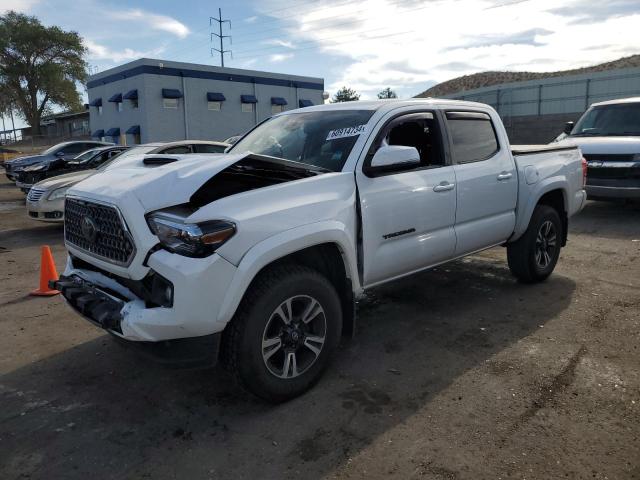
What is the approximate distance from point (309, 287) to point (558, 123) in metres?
24.3

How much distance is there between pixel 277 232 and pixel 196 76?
28.9 metres

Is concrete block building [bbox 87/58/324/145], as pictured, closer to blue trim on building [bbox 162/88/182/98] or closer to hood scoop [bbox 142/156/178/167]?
blue trim on building [bbox 162/88/182/98]

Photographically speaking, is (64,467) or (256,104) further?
(256,104)

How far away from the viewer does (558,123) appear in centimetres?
2406

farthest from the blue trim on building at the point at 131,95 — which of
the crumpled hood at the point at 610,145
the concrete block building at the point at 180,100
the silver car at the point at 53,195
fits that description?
the crumpled hood at the point at 610,145

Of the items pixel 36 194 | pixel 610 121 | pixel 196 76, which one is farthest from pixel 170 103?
pixel 610 121

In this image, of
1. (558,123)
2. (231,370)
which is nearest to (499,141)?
(231,370)

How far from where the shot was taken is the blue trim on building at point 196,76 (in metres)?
27.8

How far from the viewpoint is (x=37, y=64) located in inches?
1975

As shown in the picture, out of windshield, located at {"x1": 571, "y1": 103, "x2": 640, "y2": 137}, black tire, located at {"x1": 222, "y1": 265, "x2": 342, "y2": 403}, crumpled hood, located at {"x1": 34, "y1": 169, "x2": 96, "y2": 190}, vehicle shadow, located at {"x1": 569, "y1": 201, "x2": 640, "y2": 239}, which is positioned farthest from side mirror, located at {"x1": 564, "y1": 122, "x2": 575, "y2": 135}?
crumpled hood, located at {"x1": 34, "y1": 169, "x2": 96, "y2": 190}

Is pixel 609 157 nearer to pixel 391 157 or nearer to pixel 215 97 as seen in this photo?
pixel 391 157

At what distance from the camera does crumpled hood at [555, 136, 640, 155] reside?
8805mm

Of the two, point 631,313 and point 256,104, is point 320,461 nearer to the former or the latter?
point 631,313

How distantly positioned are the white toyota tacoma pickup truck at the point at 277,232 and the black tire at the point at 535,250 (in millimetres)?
873
